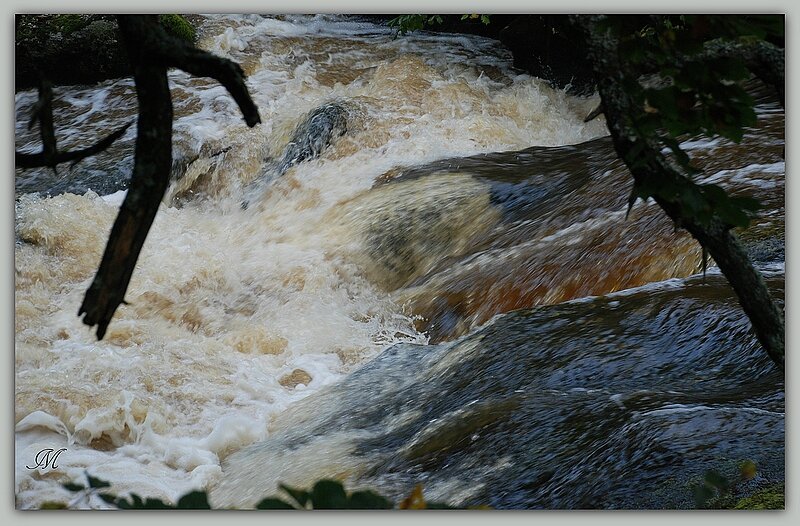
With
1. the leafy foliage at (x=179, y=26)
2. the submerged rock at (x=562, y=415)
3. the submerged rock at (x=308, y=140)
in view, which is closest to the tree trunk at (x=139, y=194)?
the submerged rock at (x=562, y=415)

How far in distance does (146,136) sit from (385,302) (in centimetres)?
262

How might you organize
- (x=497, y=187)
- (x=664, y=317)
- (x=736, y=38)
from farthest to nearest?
(x=497, y=187) < (x=664, y=317) < (x=736, y=38)

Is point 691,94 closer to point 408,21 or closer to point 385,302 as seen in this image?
point 385,302

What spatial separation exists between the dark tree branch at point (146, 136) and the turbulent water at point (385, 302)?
119cm

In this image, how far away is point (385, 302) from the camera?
147 inches

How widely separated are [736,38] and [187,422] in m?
2.12

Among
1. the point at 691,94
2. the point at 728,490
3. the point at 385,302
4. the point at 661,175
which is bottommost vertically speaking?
the point at 385,302

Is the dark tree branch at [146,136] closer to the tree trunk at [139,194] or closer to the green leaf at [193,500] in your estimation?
the tree trunk at [139,194]

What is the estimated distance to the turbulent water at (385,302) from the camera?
2201mm

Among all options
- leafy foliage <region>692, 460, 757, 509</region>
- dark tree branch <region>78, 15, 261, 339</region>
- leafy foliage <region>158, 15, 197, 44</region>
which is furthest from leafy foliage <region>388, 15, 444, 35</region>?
dark tree branch <region>78, 15, 261, 339</region>

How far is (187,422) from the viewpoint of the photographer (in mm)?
2896

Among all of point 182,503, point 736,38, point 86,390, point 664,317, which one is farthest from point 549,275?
point 182,503

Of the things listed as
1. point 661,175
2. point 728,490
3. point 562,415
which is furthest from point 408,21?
point 661,175

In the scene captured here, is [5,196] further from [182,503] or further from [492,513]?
[182,503]
